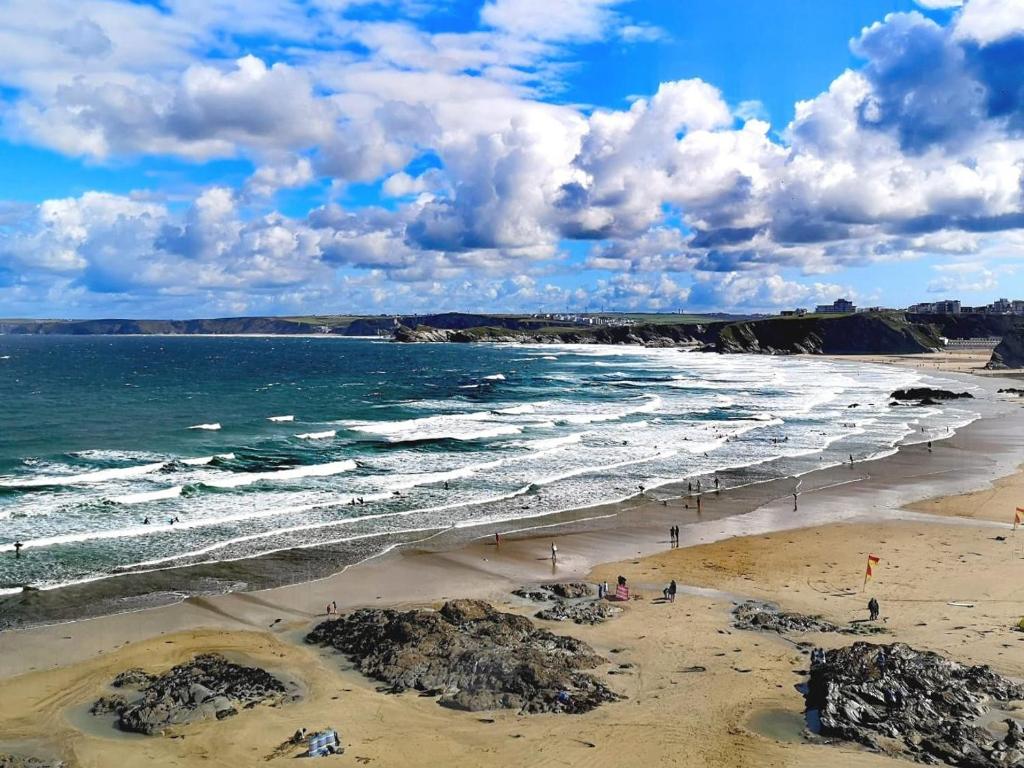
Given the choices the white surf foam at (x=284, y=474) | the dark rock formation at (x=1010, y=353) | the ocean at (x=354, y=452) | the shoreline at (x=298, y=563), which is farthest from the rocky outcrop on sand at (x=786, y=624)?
the dark rock formation at (x=1010, y=353)

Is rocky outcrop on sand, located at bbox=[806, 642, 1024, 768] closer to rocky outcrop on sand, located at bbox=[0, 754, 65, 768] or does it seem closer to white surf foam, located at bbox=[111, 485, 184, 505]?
rocky outcrop on sand, located at bbox=[0, 754, 65, 768]

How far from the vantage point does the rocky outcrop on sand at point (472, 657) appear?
19.0 meters

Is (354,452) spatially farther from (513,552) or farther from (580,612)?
(580,612)

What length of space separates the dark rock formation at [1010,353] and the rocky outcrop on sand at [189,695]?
147498mm

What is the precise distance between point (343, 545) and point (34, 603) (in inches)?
456

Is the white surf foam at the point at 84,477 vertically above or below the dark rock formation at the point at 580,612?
above

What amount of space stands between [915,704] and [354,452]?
134 feet

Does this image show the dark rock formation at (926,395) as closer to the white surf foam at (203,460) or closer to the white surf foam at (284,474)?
the white surf foam at (284,474)

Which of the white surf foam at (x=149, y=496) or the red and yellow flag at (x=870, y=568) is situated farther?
the white surf foam at (x=149, y=496)

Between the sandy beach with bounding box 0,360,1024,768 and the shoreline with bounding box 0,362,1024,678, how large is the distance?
13 centimetres

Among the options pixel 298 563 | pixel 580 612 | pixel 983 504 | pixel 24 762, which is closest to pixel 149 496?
pixel 298 563

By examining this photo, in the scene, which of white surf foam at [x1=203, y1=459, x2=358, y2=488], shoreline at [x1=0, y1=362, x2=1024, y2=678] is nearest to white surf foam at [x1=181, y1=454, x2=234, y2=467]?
white surf foam at [x1=203, y1=459, x2=358, y2=488]

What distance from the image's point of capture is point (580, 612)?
82.4ft

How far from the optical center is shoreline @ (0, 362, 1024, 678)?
Result: 2442cm
